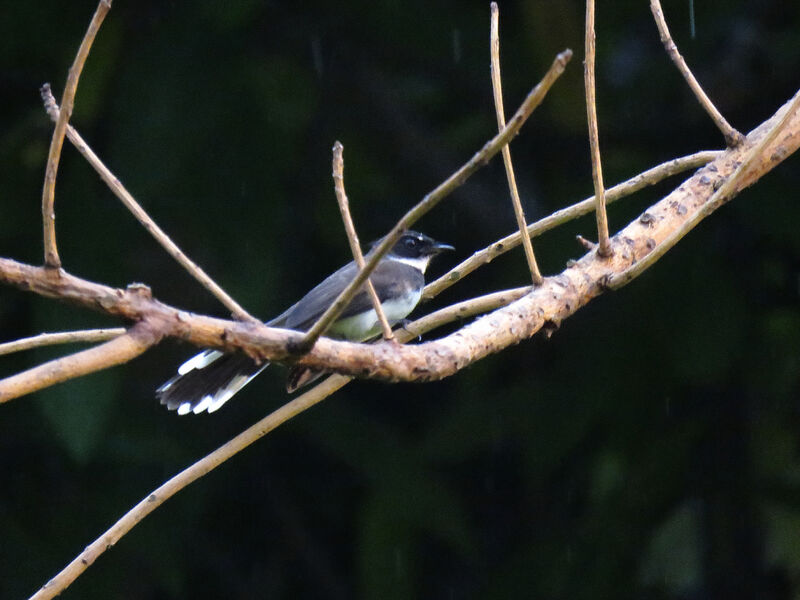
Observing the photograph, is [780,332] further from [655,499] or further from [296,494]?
[296,494]

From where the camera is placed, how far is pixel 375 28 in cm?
536

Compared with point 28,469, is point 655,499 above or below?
below

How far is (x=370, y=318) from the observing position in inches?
177

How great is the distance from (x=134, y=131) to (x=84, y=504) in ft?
5.62

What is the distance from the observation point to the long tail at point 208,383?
3.30 metres

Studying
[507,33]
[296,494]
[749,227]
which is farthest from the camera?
[296,494]

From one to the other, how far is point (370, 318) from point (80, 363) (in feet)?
9.43

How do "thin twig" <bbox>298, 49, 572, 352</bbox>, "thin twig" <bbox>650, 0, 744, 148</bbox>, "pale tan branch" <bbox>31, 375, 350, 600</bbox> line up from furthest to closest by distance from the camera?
"thin twig" <bbox>650, 0, 744, 148</bbox>
"pale tan branch" <bbox>31, 375, 350, 600</bbox>
"thin twig" <bbox>298, 49, 572, 352</bbox>

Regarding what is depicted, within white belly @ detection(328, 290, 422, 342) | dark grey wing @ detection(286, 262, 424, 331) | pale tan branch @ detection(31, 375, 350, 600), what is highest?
dark grey wing @ detection(286, 262, 424, 331)

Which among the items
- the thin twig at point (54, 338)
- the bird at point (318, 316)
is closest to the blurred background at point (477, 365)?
the bird at point (318, 316)

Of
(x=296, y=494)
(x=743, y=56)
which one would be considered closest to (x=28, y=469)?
(x=296, y=494)

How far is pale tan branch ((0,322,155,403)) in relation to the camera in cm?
157

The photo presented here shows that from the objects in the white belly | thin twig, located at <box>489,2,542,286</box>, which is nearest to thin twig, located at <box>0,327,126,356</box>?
thin twig, located at <box>489,2,542,286</box>

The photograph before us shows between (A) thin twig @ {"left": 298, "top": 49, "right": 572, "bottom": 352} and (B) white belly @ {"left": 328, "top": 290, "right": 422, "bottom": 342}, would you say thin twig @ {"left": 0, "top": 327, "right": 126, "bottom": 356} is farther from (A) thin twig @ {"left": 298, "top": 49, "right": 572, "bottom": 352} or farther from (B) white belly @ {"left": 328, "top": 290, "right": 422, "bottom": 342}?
(B) white belly @ {"left": 328, "top": 290, "right": 422, "bottom": 342}
